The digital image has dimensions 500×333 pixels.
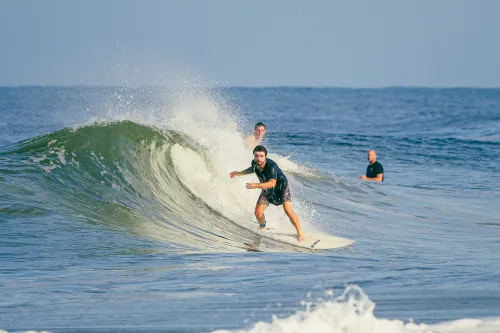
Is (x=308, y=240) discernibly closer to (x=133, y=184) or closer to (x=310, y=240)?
(x=310, y=240)

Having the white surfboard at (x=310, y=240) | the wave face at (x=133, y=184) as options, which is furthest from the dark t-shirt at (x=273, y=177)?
the wave face at (x=133, y=184)

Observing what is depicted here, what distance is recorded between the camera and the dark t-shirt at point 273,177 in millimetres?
11328

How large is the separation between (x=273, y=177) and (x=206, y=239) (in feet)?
4.23

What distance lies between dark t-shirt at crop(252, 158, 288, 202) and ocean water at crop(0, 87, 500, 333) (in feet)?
2.38

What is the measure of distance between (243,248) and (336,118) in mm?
42218

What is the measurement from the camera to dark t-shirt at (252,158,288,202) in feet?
37.2

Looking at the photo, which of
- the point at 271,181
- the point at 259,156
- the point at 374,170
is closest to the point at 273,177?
the point at 271,181

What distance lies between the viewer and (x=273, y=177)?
11.3 m

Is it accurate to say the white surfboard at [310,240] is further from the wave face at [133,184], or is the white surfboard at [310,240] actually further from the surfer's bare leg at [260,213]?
the wave face at [133,184]

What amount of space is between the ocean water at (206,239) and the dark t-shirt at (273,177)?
0.73 meters

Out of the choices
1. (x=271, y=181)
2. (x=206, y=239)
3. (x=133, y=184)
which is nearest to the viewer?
(x=271, y=181)

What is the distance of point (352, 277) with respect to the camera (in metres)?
8.93

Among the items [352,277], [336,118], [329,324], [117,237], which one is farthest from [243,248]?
[336,118]

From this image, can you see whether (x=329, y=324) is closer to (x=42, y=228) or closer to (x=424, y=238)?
(x=42, y=228)
